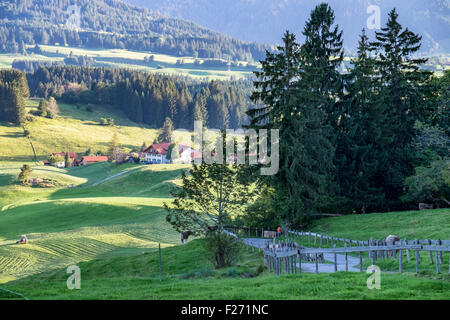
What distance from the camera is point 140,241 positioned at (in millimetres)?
54844

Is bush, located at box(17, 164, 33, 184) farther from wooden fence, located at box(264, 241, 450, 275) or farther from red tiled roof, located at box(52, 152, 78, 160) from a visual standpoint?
wooden fence, located at box(264, 241, 450, 275)

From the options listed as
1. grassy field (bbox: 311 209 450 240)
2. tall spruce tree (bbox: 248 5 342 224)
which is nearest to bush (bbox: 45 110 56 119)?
tall spruce tree (bbox: 248 5 342 224)

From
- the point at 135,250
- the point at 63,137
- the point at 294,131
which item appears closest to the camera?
the point at 294,131

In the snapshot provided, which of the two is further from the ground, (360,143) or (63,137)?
(360,143)

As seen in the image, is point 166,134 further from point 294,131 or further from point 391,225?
point 391,225

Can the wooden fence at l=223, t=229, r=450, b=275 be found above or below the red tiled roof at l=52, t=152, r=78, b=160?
above

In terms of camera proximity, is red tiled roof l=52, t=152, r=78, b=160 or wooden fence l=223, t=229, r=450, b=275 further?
red tiled roof l=52, t=152, r=78, b=160

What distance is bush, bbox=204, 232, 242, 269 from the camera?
2912 centimetres

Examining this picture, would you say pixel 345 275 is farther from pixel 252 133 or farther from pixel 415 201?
pixel 415 201

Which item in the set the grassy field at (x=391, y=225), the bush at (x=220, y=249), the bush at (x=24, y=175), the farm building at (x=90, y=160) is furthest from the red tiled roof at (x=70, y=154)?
the bush at (x=220, y=249)

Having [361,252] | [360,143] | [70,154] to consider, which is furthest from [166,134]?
[361,252]

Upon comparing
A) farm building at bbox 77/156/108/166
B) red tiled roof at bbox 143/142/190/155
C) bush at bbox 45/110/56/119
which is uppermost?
bush at bbox 45/110/56/119

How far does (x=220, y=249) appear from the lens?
29.3 m
